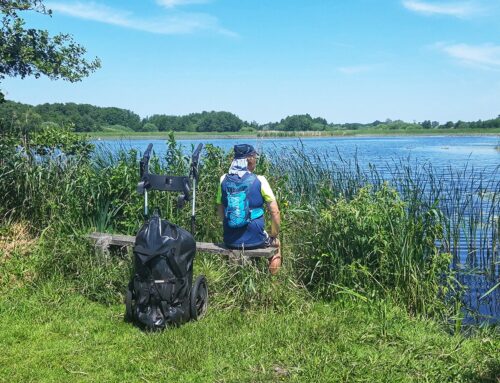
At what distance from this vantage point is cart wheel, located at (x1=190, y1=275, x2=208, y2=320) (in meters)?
4.72

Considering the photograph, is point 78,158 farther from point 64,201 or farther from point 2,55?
point 2,55

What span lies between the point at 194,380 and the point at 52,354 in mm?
1185

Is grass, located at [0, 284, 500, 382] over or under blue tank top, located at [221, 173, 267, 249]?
under

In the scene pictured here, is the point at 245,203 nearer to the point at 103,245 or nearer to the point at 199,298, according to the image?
the point at 199,298

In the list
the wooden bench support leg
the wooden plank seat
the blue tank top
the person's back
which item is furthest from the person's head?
the wooden bench support leg

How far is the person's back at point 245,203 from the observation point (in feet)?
16.8

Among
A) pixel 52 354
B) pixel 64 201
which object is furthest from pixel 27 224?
pixel 52 354

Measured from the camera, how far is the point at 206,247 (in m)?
5.42

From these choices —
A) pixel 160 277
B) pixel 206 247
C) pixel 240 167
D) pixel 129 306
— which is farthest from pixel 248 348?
pixel 240 167

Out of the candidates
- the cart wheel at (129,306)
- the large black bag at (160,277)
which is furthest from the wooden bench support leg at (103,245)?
the large black bag at (160,277)

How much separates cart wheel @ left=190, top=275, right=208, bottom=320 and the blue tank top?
19.6 inches

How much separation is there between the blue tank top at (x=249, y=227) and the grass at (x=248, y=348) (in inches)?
25.9

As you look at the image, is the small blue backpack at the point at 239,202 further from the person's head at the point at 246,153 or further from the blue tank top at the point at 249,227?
the person's head at the point at 246,153

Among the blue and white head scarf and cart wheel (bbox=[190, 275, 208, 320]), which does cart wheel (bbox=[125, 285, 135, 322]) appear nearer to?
cart wheel (bbox=[190, 275, 208, 320])
